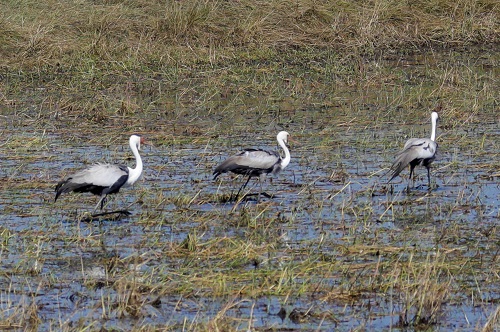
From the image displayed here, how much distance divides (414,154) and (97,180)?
10.8 feet

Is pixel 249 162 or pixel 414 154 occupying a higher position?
pixel 414 154

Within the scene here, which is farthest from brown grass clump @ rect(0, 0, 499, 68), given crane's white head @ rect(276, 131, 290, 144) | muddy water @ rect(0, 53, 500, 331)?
crane's white head @ rect(276, 131, 290, 144)

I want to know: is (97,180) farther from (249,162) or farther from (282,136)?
(282,136)

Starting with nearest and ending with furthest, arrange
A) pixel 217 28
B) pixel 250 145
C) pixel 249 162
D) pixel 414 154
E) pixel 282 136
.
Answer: pixel 249 162, pixel 414 154, pixel 282 136, pixel 250 145, pixel 217 28

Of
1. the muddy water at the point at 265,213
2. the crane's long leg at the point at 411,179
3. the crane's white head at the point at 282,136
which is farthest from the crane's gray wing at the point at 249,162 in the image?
the crane's long leg at the point at 411,179

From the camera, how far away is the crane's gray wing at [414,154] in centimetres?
1101

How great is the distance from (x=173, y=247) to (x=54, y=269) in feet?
3.13

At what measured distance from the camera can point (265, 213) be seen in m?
9.95

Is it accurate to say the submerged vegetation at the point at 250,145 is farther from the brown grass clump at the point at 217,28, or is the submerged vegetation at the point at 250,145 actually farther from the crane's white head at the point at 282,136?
the crane's white head at the point at 282,136

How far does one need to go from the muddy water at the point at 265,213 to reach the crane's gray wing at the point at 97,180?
29cm

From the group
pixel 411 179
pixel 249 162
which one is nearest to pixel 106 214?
pixel 249 162

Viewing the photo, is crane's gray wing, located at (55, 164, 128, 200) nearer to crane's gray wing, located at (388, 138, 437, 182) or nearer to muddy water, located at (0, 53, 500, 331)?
muddy water, located at (0, 53, 500, 331)

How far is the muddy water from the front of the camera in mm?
7145

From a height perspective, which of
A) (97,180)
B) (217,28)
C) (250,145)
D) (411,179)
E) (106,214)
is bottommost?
(106,214)
